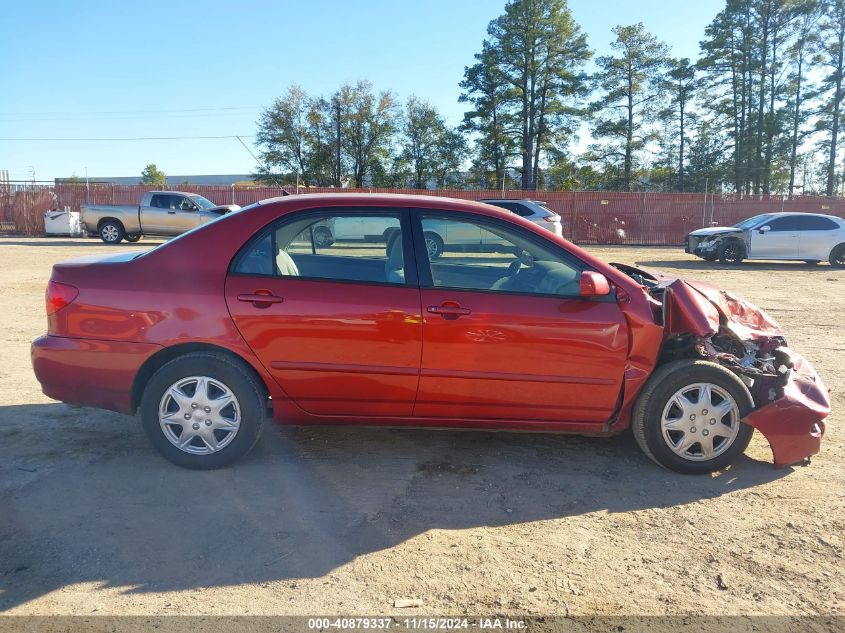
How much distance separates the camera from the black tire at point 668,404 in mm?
3775

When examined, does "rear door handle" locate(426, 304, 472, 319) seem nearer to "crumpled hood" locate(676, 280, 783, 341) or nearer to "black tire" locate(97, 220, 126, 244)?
"crumpled hood" locate(676, 280, 783, 341)

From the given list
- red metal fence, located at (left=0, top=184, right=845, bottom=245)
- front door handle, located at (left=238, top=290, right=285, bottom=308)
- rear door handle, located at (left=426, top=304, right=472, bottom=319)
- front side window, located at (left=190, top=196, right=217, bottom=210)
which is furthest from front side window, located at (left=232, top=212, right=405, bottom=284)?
red metal fence, located at (left=0, top=184, right=845, bottom=245)

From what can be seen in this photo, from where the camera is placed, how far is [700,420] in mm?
3807

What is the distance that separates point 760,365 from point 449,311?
6.96 feet

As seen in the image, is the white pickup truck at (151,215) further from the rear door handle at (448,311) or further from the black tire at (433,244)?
the rear door handle at (448,311)

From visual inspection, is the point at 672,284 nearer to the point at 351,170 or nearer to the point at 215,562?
the point at 215,562

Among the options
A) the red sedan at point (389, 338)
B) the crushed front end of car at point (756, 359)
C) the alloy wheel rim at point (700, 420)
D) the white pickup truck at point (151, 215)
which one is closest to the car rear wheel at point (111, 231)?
the white pickup truck at point (151, 215)

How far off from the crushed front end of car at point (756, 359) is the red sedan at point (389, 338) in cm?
2

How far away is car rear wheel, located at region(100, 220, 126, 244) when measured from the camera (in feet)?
69.1

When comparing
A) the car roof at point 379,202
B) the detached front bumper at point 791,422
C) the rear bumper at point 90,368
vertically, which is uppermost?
the car roof at point 379,202

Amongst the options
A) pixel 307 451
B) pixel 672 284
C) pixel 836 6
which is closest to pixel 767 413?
pixel 672 284

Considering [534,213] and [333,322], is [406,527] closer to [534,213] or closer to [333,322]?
[333,322]

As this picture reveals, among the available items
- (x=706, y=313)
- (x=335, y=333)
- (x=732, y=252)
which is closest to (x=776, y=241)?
(x=732, y=252)

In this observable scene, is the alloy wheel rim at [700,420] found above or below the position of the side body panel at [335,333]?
below
